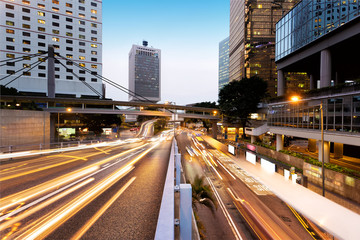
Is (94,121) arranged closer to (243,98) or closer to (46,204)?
(243,98)

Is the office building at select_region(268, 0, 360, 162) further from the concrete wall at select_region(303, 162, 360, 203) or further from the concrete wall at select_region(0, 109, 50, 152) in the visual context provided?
the concrete wall at select_region(0, 109, 50, 152)

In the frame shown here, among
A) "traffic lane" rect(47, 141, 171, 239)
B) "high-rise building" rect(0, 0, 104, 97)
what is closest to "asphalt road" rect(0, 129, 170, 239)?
"traffic lane" rect(47, 141, 171, 239)

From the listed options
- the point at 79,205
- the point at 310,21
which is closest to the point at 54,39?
the point at 79,205

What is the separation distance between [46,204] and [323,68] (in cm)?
3566

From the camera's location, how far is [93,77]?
69.5 meters

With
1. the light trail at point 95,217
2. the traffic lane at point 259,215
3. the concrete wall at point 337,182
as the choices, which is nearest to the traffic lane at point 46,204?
the light trail at point 95,217

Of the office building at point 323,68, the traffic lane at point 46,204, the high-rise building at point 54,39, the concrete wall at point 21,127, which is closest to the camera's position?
the traffic lane at point 46,204

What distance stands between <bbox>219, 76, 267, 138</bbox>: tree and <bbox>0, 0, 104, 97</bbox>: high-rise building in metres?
49.8

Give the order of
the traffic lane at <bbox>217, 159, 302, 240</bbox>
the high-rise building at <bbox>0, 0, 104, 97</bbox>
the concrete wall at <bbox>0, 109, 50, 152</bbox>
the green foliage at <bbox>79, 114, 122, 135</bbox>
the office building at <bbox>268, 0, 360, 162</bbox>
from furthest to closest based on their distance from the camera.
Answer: the high-rise building at <bbox>0, 0, 104, 97</bbox>
the green foliage at <bbox>79, 114, 122, 135</bbox>
the concrete wall at <bbox>0, 109, 50, 152</bbox>
the office building at <bbox>268, 0, 360, 162</bbox>
the traffic lane at <bbox>217, 159, 302, 240</bbox>

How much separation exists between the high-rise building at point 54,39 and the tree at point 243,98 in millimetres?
49800

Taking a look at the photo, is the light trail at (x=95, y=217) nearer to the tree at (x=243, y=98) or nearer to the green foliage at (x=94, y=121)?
the tree at (x=243, y=98)

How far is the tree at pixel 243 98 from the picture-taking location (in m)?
41.7

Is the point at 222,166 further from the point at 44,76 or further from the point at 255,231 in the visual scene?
the point at 44,76

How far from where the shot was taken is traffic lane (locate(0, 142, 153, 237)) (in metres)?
5.93
